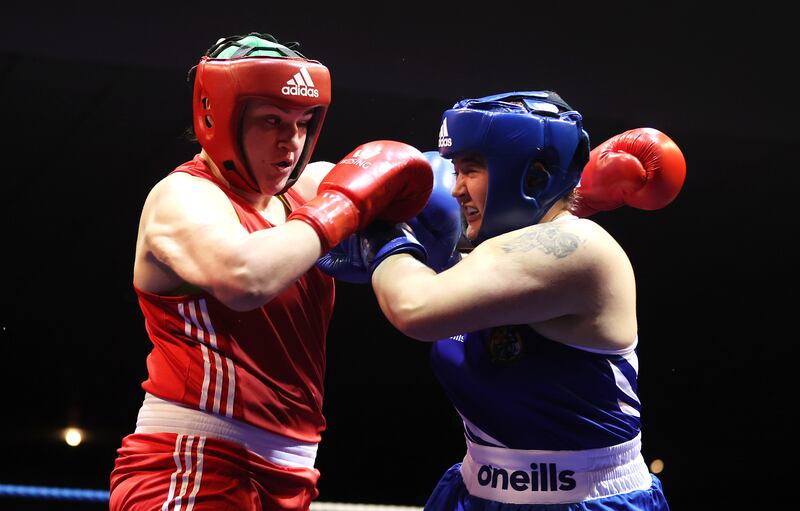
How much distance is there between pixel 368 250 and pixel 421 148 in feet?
7.28

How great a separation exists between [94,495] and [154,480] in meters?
1.99

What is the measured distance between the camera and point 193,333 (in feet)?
6.30

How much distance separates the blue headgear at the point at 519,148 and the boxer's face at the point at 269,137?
0.35 m

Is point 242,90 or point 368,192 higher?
point 242,90

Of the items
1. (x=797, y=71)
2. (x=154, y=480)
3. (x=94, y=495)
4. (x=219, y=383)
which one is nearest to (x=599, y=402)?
(x=219, y=383)

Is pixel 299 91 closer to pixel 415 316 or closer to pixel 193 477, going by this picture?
pixel 415 316

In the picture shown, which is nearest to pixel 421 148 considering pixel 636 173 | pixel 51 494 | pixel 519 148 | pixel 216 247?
pixel 636 173

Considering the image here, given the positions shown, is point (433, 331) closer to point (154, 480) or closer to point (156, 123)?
point (154, 480)

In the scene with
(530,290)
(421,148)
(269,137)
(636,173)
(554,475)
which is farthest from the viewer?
(421,148)

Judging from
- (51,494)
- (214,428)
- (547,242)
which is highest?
(547,242)

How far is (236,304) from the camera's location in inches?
68.8

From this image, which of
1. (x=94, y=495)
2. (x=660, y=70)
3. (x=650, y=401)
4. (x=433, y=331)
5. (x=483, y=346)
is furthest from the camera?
(x=650, y=401)

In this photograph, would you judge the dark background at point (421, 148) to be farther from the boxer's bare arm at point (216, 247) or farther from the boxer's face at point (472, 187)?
the boxer's face at point (472, 187)

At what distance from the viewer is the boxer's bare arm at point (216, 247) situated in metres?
1.72
